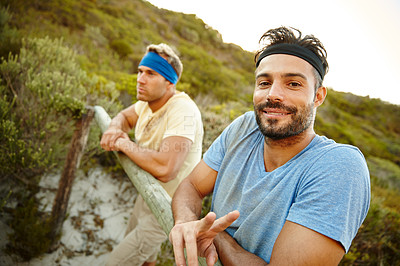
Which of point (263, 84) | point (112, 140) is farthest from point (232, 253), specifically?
point (112, 140)

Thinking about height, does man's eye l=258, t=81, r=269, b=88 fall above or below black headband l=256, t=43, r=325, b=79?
below

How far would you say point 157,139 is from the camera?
2336mm

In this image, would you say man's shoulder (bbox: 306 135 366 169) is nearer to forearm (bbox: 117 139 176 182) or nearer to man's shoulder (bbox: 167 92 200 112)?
forearm (bbox: 117 139 176 182)

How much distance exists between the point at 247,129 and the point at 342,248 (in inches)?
34.1

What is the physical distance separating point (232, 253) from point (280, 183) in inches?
17.9

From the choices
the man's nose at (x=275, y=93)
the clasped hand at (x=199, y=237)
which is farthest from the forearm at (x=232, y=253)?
the man's nose at (x=275, y=93)

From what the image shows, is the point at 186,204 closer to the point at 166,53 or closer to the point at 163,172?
the point at 163,172

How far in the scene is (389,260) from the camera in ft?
12.9

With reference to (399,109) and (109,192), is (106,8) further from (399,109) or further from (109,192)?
(399,109)

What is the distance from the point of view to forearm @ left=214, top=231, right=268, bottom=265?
41.7 inches

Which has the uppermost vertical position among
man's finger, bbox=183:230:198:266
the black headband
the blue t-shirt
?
the black headband

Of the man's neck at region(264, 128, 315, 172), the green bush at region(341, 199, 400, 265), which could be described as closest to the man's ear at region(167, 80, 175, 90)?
the man's neck at region(264, 128, 315, 172)

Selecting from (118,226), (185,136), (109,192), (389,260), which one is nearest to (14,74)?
(109,192)

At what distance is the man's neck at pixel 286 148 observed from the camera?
1209 millimetres
